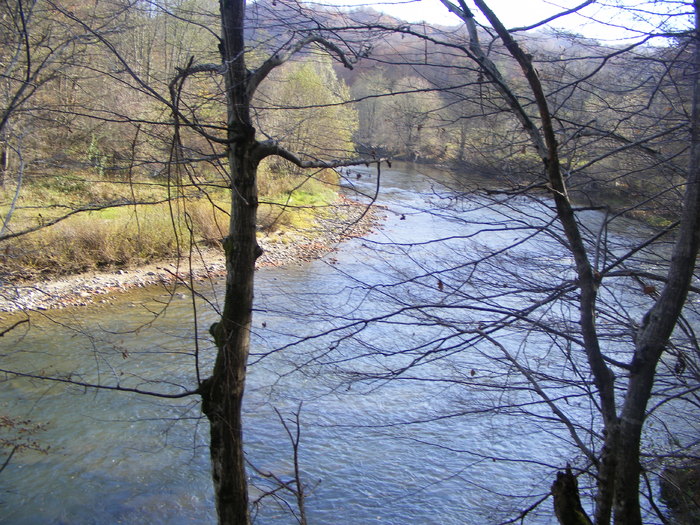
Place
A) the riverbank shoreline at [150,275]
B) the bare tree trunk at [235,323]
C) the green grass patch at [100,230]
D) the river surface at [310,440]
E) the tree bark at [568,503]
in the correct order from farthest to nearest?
the green grass patch at [100,230] < the riverbank shoreline at [150,275] < the river surface at [310,440] < the bare tree trunk at [235,323] < the tree bark at [568,503]

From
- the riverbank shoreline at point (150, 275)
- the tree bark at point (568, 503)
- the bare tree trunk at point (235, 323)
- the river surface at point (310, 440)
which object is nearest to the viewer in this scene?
the tree bark at point (568, 503)

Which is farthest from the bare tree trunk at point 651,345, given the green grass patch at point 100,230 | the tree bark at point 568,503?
the green grass patch at point 100,230

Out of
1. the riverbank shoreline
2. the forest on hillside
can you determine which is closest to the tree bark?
the forest on hillside

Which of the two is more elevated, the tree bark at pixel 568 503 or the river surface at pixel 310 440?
the tree bark at pixel 568 503

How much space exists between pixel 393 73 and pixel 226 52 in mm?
1087

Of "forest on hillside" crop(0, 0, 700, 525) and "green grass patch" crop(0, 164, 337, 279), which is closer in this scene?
"forest on hillside" crop(0, 0, 700, 525)

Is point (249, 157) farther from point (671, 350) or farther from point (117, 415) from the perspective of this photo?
point (117, 415)

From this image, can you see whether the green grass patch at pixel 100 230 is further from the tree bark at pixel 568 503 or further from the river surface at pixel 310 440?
the tree bark at pixel 568 503

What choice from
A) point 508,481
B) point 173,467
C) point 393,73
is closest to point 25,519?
point 173,467

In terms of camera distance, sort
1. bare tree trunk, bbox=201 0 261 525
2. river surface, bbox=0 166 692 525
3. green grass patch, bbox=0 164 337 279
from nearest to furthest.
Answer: bare tree trunk, bbox=201 0 261 525 → river surface, bbox=0 166 692 525 → green grass patch, bbox=0 164 337 279

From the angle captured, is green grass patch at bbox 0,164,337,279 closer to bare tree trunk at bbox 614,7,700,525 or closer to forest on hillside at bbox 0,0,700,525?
forest on hillside at bbox 0,0,700,525

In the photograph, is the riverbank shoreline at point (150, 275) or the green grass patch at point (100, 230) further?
the green grass patch at point (100, 230)

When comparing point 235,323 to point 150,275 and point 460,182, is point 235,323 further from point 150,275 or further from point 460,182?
point 150,275

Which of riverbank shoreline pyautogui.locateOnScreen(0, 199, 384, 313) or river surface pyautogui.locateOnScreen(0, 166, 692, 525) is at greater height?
riverbank shoreline pyautogui.locateOnScreen(0, 199, 384, 313)
